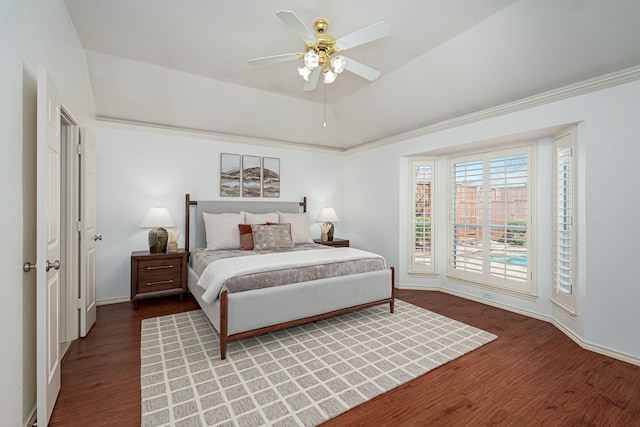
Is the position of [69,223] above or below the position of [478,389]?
above

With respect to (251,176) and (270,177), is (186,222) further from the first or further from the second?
(270,177)

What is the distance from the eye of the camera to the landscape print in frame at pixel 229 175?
483cm

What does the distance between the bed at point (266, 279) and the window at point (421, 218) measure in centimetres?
135

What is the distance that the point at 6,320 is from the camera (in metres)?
1.45

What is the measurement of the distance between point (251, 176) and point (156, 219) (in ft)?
5.53

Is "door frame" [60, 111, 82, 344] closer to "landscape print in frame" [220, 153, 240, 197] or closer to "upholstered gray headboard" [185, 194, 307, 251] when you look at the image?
"upholstered gray headboard" [185, 194, 307, 251]

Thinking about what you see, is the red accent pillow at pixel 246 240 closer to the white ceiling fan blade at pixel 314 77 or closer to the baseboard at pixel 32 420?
the white ceiling fan blade at pixel 314 77

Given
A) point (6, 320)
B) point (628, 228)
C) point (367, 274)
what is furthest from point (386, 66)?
point (6, 320)

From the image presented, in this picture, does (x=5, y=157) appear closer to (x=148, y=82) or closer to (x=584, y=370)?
(x=148, y=82)

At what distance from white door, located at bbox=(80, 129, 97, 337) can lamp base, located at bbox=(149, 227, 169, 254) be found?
0.74m

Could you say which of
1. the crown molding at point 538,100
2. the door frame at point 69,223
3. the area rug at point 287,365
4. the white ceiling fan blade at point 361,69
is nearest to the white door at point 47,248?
the area rug at point 287,365

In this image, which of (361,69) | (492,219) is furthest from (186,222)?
(492,219)

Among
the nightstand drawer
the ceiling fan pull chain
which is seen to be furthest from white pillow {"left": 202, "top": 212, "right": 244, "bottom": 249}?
the ceiling fan pull chain

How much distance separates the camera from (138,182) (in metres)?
4.20
